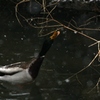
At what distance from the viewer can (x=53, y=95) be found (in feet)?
20.2

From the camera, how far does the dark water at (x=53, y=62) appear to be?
245 inches

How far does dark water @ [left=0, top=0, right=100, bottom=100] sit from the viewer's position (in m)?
6.23

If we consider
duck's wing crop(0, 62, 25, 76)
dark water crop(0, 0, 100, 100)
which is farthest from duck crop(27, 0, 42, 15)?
duck's wing crop(0, 62, 25, 76)

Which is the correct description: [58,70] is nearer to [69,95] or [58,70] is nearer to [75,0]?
[69,95]

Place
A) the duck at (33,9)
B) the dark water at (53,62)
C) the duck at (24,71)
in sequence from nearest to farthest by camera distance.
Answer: the duck at (24,71) → the dark water at (53,62) → the duck at (33,9)

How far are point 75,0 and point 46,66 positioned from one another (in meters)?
4.20

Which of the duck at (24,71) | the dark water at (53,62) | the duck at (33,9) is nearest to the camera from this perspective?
the duck at (24,71)

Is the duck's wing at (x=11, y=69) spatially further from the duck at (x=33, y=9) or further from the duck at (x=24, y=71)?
the duck at (x=33, y=9)

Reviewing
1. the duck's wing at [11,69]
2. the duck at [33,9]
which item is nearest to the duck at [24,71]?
the duck's wing at [11,69]

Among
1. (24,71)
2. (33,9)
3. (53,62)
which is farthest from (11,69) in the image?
(33,9)

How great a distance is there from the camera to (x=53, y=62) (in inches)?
293

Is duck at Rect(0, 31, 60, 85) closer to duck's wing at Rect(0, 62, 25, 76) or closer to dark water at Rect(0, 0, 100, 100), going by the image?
duck's wing at Rect(0, 62, 25, 76)

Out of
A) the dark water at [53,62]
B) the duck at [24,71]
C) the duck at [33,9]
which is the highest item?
the duck at [24,71]

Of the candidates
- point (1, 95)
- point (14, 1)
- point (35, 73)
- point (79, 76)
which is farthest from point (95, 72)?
point (14, 1)
